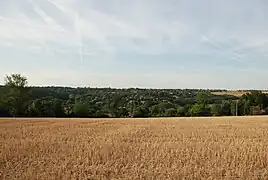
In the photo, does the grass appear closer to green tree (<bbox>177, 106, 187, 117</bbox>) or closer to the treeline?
the treeline

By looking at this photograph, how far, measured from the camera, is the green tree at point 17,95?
71812mm

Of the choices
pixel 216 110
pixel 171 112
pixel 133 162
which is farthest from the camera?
pixel 216 110

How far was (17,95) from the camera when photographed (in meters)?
74.7

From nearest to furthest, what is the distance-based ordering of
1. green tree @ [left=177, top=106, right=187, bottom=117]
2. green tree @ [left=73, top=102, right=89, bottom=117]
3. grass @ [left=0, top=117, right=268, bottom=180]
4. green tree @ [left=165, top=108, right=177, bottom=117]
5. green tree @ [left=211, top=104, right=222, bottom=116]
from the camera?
grass @ [left=0, top=117, right=268, bottom=180] < green tree @ [left=73, top=102, right=89, bottom=117] < green tree @ [left=165, top=108, right=177, bottom=117] < green tree @ [left=211, top=104, right=222, bottom=116] < green tree @ [left=177, top=106, right=187, bottom=117]

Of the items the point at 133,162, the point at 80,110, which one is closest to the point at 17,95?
the point at 80,110

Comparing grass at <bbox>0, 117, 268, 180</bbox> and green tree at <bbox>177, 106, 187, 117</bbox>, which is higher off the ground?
grass at <bbox>0, 117, 268, 180</bbox>

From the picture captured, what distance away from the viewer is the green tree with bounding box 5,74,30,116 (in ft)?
236

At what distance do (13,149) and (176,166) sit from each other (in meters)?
8.44

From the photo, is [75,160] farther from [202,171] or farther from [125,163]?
[202,171]

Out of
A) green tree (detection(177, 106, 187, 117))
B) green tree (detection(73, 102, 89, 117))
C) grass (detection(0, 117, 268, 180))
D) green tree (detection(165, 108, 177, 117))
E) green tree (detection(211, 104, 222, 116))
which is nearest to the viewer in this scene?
grass (detection(0, 117, 268, 180))

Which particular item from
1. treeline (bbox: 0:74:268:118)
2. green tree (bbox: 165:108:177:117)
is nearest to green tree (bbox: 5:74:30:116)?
treeline (bbox: 0:74:268:118)

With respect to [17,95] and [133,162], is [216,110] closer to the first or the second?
[17,95]

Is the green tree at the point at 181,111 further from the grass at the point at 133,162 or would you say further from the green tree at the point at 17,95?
the grass at the point at 133,162

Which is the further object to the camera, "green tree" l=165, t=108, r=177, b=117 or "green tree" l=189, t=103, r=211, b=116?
"green tree" l=189, t=103, r=211, b=116
